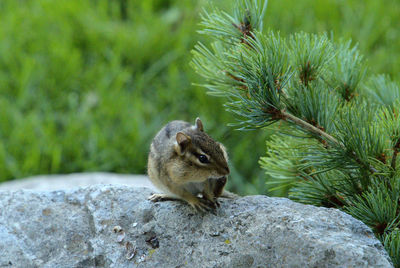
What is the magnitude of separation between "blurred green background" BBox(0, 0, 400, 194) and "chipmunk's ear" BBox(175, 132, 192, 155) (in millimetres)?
1668

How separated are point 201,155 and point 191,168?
9 centimetres

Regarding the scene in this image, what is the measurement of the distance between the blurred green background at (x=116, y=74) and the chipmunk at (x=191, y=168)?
1.60 metres

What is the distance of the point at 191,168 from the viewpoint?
2.68 m

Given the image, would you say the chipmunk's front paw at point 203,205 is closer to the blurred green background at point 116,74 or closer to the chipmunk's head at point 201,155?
the chipmunk's head at point 201,155

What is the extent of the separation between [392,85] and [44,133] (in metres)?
2.85

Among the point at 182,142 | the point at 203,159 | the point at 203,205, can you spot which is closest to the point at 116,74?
the point at 182,142

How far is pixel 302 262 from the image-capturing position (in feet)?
6.47

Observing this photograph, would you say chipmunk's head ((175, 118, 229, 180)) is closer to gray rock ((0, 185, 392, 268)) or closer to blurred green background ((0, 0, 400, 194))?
gray rock ((0, 185, 392, 268))

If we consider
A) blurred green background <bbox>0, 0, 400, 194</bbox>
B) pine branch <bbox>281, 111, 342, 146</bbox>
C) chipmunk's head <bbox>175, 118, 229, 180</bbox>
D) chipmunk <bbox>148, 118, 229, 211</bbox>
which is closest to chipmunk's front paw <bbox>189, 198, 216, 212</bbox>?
chipmunk <bbox>148, 118, 229, 211</bbox>

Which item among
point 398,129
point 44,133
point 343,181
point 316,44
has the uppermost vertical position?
point 316,44

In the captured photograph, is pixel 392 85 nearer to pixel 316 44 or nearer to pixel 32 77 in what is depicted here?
pixel 316 44

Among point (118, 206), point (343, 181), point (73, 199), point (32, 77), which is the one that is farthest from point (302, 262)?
point (32, 77)

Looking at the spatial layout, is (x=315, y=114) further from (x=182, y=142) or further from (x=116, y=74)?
(x=116, y=74)

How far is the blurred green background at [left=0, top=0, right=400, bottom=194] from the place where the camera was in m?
4.59
